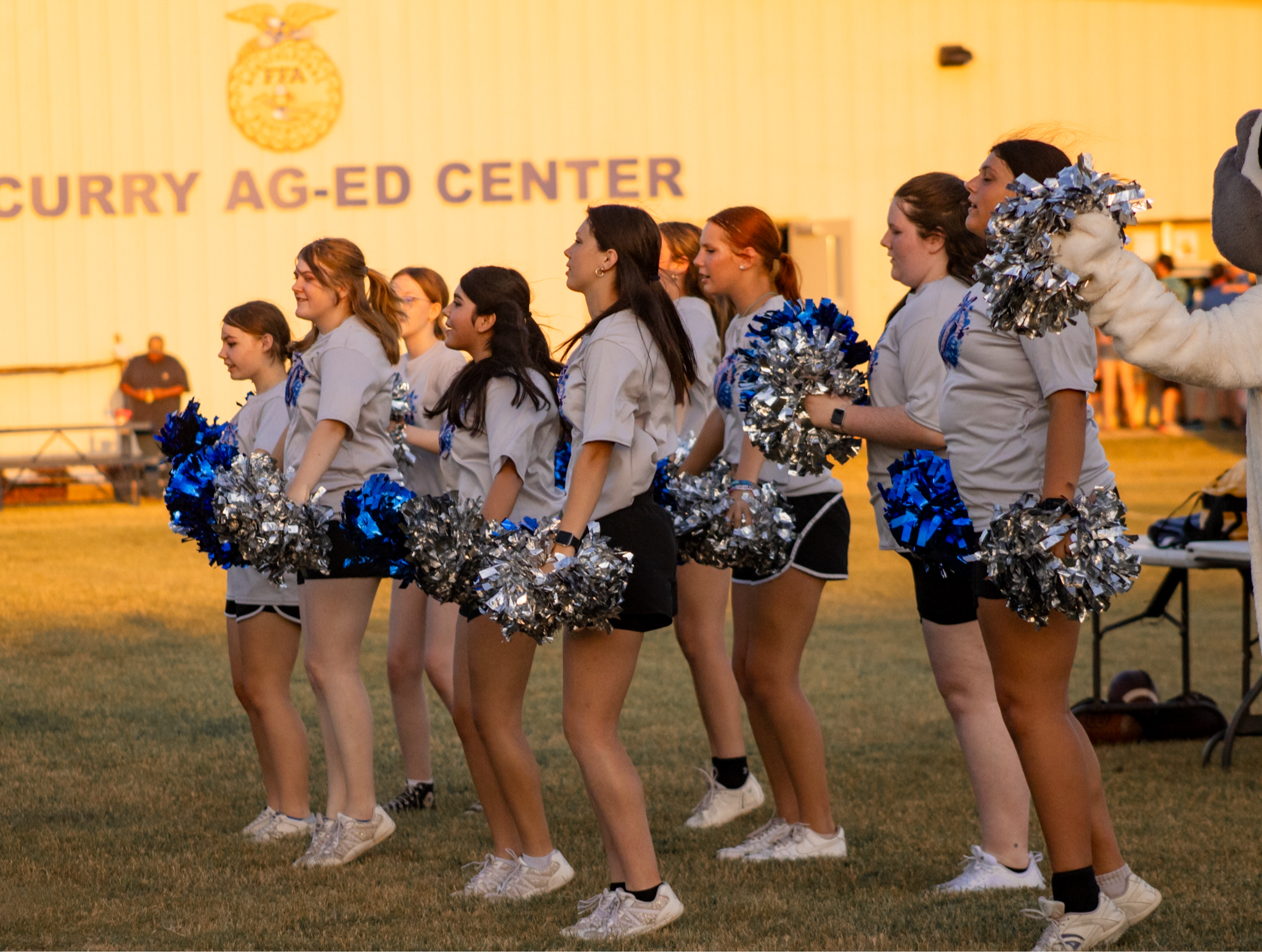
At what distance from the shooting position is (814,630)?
839 centimetres

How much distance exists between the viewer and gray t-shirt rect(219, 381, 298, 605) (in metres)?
4.54

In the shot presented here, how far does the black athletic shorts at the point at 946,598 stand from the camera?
385cm

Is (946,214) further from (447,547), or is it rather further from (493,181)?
(493,181)

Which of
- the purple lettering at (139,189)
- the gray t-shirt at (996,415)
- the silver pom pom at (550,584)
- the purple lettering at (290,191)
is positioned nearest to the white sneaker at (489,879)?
the silver pom pom at (550,584)

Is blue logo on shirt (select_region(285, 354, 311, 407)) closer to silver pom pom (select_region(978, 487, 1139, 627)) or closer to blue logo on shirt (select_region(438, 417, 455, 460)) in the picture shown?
blue logo on shirt (select_region(438, 417, 455, 460))

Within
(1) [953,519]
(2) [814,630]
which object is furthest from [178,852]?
(2) [814,630]

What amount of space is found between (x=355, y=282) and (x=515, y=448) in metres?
0.97

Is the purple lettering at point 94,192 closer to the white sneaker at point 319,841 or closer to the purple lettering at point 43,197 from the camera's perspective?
the purple lettering at point 43,197

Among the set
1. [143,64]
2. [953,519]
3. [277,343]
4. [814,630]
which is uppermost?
[143,64]

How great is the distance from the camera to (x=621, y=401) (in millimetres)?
3412

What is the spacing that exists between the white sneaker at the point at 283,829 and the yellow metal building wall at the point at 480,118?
1352cm

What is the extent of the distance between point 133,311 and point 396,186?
3344 mm

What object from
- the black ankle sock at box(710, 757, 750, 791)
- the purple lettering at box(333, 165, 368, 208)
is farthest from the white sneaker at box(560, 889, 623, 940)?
the purple lettering at box(333, 165, 368, 208)

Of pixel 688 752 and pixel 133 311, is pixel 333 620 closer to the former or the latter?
pixel 688 752
